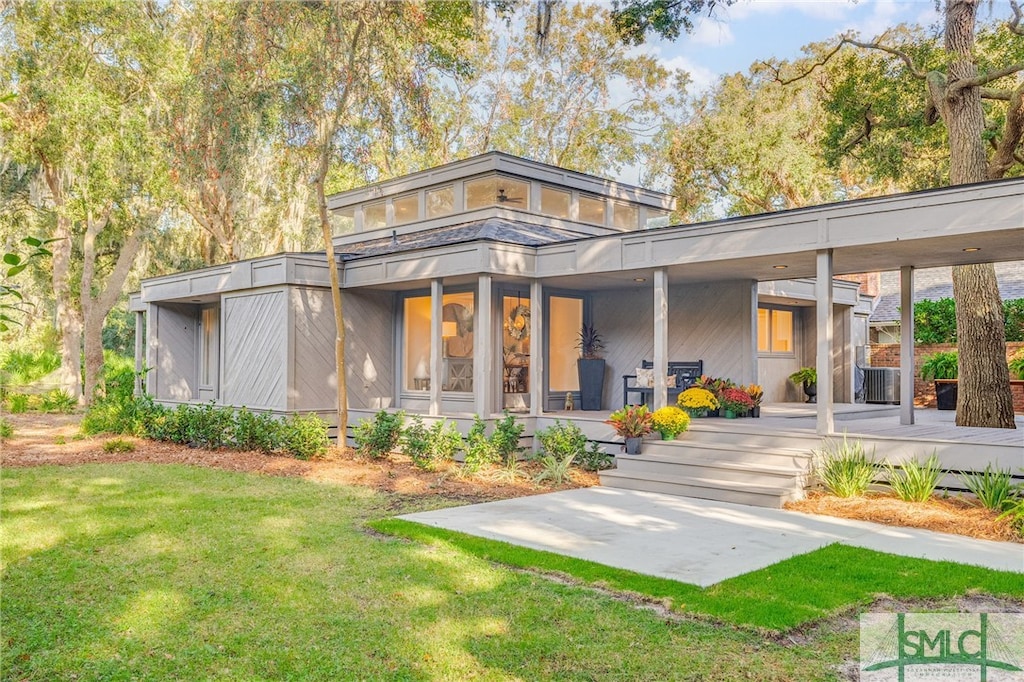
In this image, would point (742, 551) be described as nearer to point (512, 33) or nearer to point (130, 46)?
point (130, 46)

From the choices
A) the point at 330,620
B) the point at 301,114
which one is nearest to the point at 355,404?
the point at 301,114

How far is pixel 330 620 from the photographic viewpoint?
14.2 feet

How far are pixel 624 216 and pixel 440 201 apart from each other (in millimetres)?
3704

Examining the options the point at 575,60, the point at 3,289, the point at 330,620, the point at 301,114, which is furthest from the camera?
the point at 575,60

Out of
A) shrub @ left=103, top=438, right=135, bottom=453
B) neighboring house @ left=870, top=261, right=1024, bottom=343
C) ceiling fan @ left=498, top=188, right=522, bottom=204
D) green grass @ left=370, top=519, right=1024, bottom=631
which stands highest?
ceiling fan @ left=498, top=188, right=522, bottom=204

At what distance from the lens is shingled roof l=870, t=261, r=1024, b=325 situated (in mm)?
17969

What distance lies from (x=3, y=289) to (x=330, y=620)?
2827mm

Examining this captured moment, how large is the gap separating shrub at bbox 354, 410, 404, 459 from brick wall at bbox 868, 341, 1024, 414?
964 centimetres

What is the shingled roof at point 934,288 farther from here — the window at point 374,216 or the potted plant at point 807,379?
the window at point 374,216

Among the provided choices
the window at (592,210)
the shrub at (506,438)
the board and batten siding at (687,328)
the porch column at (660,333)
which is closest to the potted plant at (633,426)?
the porch column at (660,333)

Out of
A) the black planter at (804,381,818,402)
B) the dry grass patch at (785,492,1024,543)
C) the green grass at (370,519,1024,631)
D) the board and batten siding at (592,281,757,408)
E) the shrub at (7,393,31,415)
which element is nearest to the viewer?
the green grass at (370,519,1024,631)

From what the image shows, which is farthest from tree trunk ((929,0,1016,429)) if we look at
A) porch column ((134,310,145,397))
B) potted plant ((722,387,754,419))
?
porch column ((134,310,145,397))

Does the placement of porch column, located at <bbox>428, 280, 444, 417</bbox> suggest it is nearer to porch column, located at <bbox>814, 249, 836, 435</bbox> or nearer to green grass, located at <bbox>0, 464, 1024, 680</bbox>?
green grass, located at <bbox>0, 464, 1024, 680</bbox>

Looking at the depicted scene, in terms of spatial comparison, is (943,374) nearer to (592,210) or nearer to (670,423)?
(592,210)
